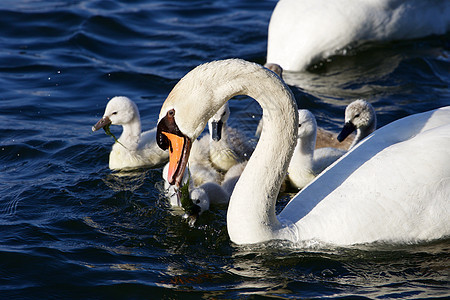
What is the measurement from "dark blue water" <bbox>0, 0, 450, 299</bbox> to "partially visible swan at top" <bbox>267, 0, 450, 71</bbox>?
10.6 inches

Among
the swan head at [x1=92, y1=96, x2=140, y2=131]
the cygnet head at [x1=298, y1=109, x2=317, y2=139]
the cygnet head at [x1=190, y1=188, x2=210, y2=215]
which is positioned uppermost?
the swan head at [x1=92, y1=96, x2=140, y2=131]

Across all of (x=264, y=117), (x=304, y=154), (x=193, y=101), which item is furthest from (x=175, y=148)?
(x=304, y=154)

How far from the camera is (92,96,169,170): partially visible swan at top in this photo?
8055 mm

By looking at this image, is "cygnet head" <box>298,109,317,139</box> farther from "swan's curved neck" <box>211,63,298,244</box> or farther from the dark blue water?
"swan's curved neck" <box>211,63,298,244</box>

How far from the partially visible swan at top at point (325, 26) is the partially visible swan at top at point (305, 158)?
116 inches

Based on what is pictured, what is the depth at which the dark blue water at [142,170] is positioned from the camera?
5.60m

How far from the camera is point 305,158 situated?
305 inches

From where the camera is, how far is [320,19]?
34.1 ft

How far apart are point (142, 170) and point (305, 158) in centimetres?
186

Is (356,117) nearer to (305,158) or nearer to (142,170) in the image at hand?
(305,158)

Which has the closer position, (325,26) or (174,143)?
(174,143)

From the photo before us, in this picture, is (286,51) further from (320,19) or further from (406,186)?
(406,186)

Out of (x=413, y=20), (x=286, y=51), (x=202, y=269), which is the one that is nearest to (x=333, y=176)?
(x=202, y=269)

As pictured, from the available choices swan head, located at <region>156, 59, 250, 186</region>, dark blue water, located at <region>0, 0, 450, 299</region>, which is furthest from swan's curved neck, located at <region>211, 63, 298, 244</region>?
swan head, located at <region>156, 59, 250, 186</region>
